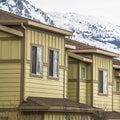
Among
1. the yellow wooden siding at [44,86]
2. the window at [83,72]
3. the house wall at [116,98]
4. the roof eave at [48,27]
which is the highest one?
the roof eave at [48,27]

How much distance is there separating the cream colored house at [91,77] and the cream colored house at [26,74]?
18.7ft

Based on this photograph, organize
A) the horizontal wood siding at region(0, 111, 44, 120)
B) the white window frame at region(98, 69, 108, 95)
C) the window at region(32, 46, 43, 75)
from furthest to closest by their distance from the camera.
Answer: the white window frame at region(98, 69, 108, 95) → the window at region(32, 46, 43, 75) → the horizontal wood siding at region(0, 111, 44, 120)

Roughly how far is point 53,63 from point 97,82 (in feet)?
26.2

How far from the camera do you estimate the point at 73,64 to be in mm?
43406

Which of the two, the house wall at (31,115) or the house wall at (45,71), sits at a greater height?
the house wall at (45,71)

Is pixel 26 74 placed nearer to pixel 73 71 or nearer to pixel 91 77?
pixel 73 71

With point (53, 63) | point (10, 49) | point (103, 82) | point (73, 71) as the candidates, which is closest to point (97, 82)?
point (103, 82)

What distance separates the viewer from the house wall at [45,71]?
114 ft

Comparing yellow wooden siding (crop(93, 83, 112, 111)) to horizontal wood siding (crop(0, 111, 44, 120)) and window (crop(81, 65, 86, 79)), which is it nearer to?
window (crop(81, 65, 86, 79))

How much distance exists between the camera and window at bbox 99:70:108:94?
4512 cm

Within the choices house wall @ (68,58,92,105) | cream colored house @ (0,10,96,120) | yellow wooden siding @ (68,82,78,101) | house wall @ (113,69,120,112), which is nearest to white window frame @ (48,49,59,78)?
cream colored house @ (0,10,96,120)

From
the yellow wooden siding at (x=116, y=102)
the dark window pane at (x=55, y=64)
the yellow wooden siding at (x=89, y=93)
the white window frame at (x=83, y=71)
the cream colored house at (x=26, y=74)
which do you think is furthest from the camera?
the yellow wooden siding at (x=116, y=102)

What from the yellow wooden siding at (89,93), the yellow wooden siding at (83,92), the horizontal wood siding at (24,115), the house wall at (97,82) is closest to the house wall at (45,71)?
the horizontal wood siding at (24,115)

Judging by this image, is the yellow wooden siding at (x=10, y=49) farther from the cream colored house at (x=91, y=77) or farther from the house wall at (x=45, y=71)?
the cream colored house at (x=91, y=77)
